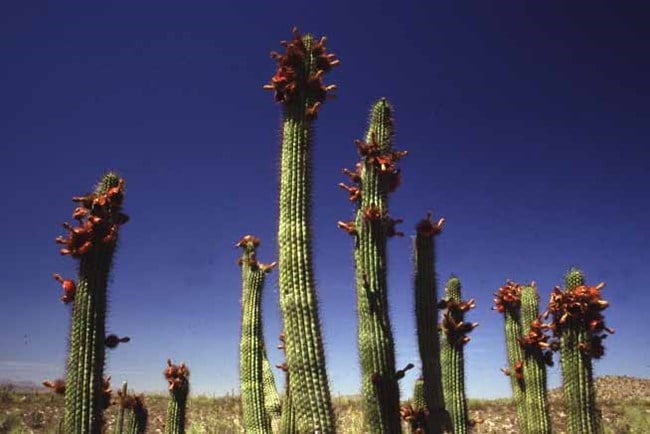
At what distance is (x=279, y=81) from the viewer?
25.2ft

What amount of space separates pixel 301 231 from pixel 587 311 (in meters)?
3.50

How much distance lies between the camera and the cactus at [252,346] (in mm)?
9641

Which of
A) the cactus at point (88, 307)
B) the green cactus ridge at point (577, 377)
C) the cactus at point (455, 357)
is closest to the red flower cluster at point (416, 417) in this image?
the cactus at point (455, 357)

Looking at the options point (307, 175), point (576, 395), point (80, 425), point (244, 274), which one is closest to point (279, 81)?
point (307, 175)

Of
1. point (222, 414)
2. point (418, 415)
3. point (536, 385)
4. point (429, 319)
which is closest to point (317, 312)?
point (429, 319)

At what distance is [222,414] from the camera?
81.4 feet

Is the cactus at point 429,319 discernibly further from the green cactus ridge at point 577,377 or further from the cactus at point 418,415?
the green cactus ridge at point 577,377

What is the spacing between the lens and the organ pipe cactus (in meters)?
7.03

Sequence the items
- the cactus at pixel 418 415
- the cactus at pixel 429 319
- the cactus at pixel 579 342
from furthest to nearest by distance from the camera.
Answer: the cactus at pixel 418 415, the cactus at pixel 429 319, the cactus at pixel 579 342

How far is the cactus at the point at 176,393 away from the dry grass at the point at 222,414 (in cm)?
716

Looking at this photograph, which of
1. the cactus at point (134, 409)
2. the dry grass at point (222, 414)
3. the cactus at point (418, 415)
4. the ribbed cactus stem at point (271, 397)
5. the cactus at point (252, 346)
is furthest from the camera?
the dry grass at point (222, 414)

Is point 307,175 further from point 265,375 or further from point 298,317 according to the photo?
point 265,375

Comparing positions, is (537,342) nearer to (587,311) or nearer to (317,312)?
(587,311)

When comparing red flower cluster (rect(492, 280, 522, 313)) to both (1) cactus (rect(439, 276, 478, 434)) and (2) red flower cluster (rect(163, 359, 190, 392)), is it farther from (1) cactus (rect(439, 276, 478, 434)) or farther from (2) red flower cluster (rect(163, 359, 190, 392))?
(2) red flower cluster (rect(163, 359, 190, 392))
